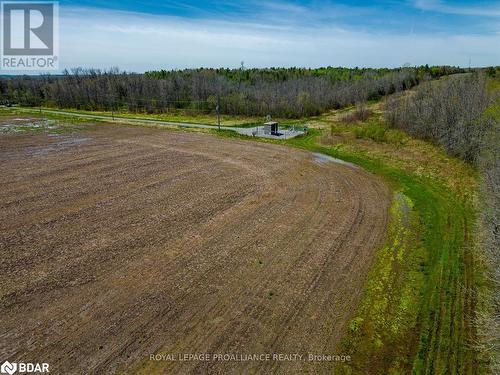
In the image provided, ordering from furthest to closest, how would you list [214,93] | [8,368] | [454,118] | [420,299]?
[214,93]
[454,118]
[420,299]
[8,368]

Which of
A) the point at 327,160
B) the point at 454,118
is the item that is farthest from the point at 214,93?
the point at 454,118

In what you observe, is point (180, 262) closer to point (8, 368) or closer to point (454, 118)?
point (8, 368)

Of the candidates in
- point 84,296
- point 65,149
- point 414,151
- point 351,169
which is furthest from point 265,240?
point 65,149

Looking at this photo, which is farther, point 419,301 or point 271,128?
point 271,128

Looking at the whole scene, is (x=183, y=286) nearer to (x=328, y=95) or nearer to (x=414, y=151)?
(x=414, y=151)

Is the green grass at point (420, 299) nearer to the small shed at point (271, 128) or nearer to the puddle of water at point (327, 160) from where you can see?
the puddle of water at point (327, 160)

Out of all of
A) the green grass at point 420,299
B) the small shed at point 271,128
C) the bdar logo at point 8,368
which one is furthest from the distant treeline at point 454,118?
the bdar logo at point 8,368
